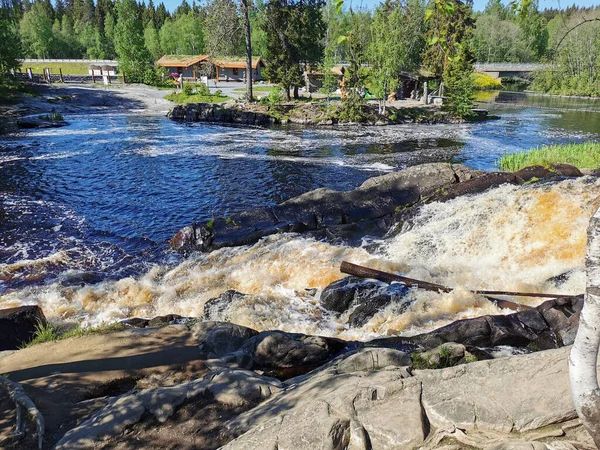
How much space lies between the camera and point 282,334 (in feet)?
27.5

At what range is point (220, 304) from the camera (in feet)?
36.6

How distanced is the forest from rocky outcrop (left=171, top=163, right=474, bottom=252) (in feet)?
16.5

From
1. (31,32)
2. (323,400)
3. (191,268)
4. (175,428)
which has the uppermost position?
(31,32)

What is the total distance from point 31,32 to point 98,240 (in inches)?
4160

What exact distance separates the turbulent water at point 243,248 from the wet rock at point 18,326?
5.46 ft

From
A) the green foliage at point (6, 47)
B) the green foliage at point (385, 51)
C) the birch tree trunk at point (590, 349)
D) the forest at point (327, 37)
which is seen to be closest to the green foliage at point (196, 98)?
the forest at point (327, 37)

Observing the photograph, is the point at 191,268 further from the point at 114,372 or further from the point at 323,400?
the point at 323,400

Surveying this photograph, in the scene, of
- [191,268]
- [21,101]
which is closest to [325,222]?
[191,268]

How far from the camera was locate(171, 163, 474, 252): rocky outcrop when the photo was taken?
14.9 meters

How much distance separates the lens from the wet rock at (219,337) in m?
8.24

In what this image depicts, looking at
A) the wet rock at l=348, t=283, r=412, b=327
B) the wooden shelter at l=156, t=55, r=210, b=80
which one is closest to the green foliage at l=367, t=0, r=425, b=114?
the wet rock at l=348, t=283, r=412, b=327

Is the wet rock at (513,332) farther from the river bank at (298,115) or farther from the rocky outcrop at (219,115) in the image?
the rocky outcrop at (219,115)

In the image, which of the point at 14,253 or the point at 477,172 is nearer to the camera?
the point at 14,253

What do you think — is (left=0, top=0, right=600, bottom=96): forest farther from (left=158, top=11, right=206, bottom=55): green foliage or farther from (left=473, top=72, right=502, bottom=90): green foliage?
(left=473, top=72, right=502, bottom=90): green foliage
